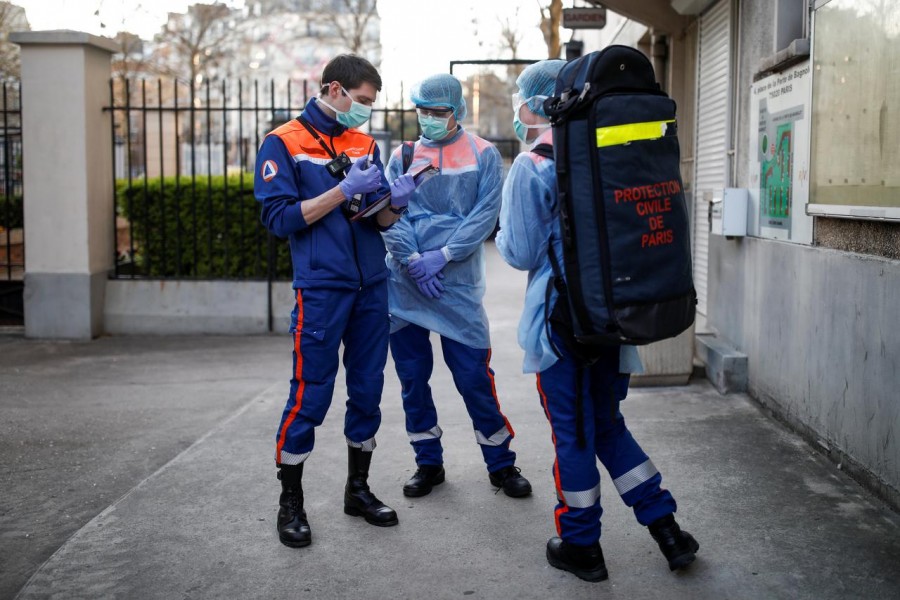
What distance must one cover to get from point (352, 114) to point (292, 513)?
171 cm

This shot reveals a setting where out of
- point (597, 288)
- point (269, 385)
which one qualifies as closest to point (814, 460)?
point (597, 288)

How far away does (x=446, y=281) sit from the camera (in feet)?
15.6

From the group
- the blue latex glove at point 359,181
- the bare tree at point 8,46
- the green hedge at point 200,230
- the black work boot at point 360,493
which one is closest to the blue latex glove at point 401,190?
the blue latex glove at point 359,181

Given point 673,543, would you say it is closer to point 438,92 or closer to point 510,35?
point 438,92

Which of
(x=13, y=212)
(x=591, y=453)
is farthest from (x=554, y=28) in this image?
(x=591, y=453)

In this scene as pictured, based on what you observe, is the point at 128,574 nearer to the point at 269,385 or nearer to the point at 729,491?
the point at 729,491

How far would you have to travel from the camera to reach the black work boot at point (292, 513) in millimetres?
4086

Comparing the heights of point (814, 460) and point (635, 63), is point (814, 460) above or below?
below

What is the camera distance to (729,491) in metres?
4.69

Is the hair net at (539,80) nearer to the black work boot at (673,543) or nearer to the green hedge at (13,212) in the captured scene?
the black work boot at (673,543)

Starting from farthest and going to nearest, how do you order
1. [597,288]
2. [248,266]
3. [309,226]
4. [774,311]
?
[248,266] → [774,311] → [309,226] → [597,288]

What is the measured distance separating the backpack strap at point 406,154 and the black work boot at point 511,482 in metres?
1.51

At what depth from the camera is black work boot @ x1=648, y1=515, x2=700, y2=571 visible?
3701 mm

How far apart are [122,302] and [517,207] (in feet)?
24.0
